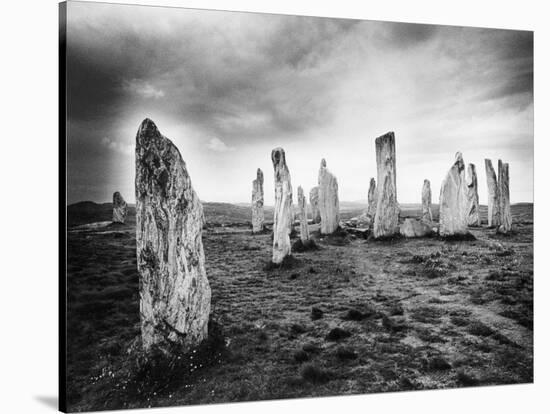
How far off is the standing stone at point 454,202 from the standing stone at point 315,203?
223cm

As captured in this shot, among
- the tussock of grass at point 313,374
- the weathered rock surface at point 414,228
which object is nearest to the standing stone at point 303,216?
the weathered rock surface at point 414,228

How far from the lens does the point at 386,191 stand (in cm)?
1029

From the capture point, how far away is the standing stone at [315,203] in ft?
31.9

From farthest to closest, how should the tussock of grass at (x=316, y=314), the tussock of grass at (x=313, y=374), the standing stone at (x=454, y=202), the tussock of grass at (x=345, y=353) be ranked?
the standing stone at (x=454, y=202), the tussock of grass at (x=316, y=314), the tussock of grass at (x=345, y=353), the tussock of grass at (x=313, y=374)

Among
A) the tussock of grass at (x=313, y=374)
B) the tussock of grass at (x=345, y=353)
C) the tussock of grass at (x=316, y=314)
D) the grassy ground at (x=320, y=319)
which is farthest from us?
the tussock of grass at (x=316, y=314)

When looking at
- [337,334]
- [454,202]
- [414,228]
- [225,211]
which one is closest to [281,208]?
[225,211]

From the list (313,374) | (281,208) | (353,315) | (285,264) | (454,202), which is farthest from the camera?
(454,202)

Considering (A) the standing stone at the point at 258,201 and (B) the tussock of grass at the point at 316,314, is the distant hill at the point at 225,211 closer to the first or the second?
(A) the standing stone at the point at 258,201

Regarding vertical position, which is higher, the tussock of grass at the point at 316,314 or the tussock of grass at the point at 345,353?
the tussock of grass at the point at 316,314

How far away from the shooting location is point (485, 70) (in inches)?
408

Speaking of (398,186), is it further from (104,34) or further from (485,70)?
(104,34)

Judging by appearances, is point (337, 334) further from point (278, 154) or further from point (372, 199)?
point (278, 154)

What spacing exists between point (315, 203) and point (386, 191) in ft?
4.23

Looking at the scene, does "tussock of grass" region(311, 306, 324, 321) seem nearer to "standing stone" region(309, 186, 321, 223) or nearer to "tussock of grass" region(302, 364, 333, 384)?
"tussock of grass" region(302, 364, 333, 384)
